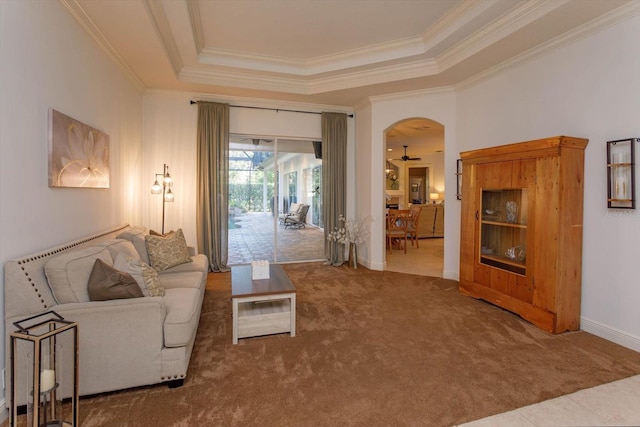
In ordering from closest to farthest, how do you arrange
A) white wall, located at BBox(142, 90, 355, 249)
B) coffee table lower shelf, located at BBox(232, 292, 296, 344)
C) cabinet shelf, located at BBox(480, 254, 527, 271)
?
coffee table lower shelf, located at BBox(232, 292, 296, 344), cabinet shelf, located at BBox(480, 254, 527, 271), white wall, located at BBox(142, 90, 355, 249)

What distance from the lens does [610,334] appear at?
3041 mm

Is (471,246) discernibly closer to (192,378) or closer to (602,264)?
(602,264)

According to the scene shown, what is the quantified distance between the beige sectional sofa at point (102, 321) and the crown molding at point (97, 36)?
208cm

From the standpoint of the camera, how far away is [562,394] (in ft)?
7.30

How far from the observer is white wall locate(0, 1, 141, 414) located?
82.3 inches

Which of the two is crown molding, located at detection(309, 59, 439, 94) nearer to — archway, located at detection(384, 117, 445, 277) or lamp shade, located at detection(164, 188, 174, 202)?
archway, located at detection(384, 117, 445, 277)

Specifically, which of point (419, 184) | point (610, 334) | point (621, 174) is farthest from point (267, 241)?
point (419, 184)

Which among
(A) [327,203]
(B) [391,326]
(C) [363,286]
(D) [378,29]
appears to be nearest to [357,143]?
(A) [327,203]

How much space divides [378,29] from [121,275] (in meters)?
3.75

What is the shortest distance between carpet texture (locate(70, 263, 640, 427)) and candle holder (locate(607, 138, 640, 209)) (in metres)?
1.26

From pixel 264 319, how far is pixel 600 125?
359 centimetres

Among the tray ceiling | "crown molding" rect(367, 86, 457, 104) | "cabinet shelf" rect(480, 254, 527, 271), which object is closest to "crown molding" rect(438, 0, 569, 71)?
the tray ceiling

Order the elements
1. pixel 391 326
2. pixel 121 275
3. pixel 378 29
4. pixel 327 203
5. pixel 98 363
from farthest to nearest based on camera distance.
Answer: pixel 327 203
pixel 378 29
pixel 391 326
pixel 121 275
pixel 98 363

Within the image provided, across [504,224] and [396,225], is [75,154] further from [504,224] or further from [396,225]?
[396,225]
